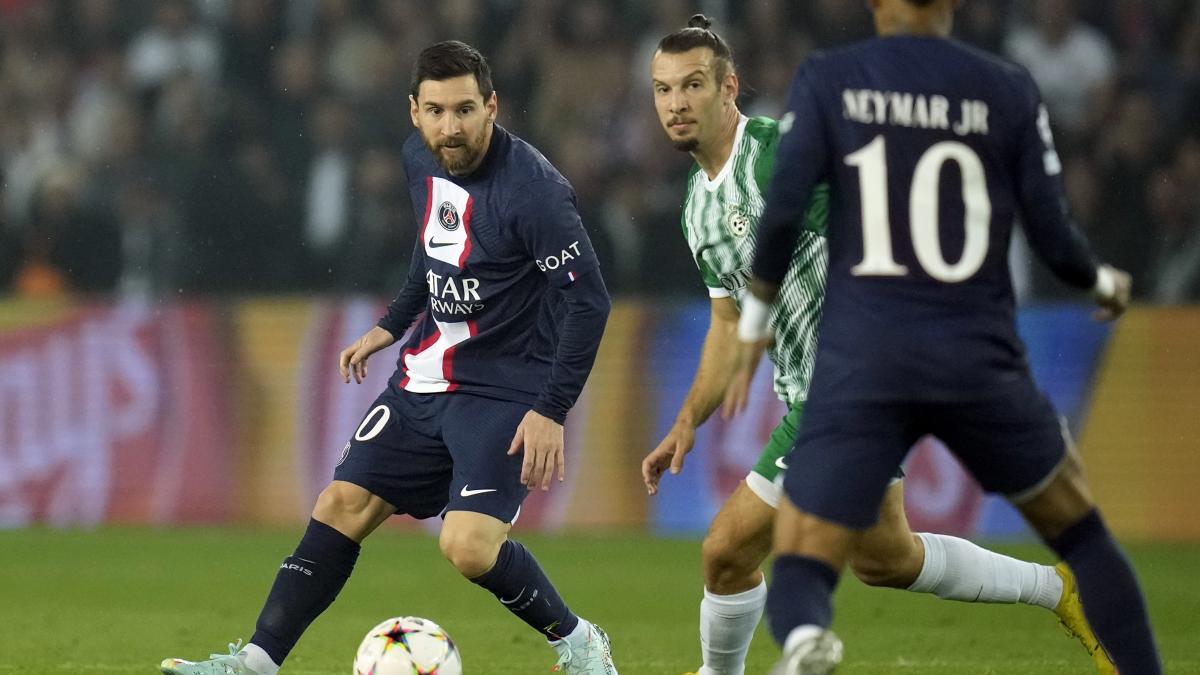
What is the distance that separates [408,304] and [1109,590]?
2646mm

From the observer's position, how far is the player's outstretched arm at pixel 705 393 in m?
5.11

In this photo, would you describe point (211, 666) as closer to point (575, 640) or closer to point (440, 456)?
point (440, 456)

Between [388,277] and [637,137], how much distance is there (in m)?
1.92

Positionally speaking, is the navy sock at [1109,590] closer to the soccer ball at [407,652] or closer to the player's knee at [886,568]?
the player's knee at [886,568]

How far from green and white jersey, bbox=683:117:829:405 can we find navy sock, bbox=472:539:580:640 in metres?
0.94

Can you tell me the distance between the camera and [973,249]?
3.91 m

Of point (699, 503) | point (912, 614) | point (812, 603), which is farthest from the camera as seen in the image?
point (699, 503)

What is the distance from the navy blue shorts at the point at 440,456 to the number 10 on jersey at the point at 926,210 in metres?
1.75

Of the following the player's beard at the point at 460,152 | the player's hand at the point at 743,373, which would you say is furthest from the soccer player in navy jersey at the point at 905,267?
the player's beard at the point at 460,152

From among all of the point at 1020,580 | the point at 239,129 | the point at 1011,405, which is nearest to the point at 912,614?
the point at 1020,580

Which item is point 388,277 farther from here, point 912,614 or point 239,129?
point 912,614

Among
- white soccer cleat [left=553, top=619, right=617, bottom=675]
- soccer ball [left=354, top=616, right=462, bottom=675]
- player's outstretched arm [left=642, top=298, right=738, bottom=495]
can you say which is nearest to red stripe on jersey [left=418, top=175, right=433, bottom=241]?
player's outstretched arm [left=642, top=298, right=738, bottom=495]

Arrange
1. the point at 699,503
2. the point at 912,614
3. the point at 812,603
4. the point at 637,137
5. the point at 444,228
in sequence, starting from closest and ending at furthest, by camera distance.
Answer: the point at 812,603
the point at 444,228
the point at 912,614
the point at 699,503
the point at 637,137

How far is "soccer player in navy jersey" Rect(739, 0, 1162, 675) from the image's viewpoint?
12.7ft
